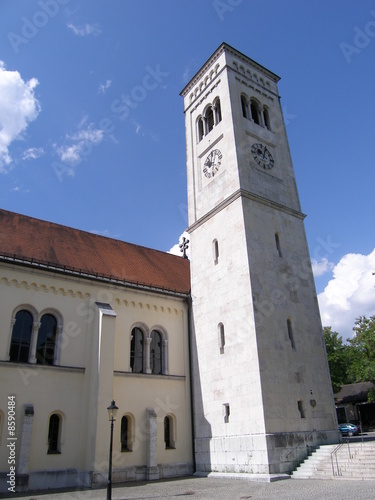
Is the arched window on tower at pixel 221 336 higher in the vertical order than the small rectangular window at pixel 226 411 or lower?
higher

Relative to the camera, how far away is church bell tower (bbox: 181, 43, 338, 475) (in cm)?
1717

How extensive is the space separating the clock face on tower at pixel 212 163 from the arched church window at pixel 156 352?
1000 cm

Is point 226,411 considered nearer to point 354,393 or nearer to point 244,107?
point 244,107

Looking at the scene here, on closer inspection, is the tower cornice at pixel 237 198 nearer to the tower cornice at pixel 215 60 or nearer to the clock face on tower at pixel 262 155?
the clock face on tower at pixel 262 155

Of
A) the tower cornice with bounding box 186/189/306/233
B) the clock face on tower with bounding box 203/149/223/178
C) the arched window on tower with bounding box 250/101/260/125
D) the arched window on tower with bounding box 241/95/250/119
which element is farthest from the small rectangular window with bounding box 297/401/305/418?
the arched window on tower with bounding box 250/101/260/125

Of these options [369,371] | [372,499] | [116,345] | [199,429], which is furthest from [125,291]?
[369,371]

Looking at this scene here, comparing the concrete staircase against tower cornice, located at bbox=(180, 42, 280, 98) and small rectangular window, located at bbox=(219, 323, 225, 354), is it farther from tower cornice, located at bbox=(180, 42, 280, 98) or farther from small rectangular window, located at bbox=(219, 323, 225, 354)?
tower cornice, located at bbox=(180, 42, 280, 98)

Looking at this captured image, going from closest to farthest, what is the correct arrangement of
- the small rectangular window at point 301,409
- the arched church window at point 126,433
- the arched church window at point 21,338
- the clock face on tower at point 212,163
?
the arched church window at point 21,338
the small rectangular window at point 301,409
the arched church window at point 126,433
the clock face on tower at point 212,163

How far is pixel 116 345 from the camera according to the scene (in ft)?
64.4

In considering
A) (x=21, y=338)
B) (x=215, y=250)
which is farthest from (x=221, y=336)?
(x=21, y=338)

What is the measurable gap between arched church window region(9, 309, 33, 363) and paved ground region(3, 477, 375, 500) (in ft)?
17.1

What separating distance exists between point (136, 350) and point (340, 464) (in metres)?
10.4

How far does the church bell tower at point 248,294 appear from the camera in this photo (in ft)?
56.3

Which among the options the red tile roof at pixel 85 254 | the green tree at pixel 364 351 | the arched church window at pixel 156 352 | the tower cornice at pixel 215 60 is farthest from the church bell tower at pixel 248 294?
the green tree at pixel 364 351
